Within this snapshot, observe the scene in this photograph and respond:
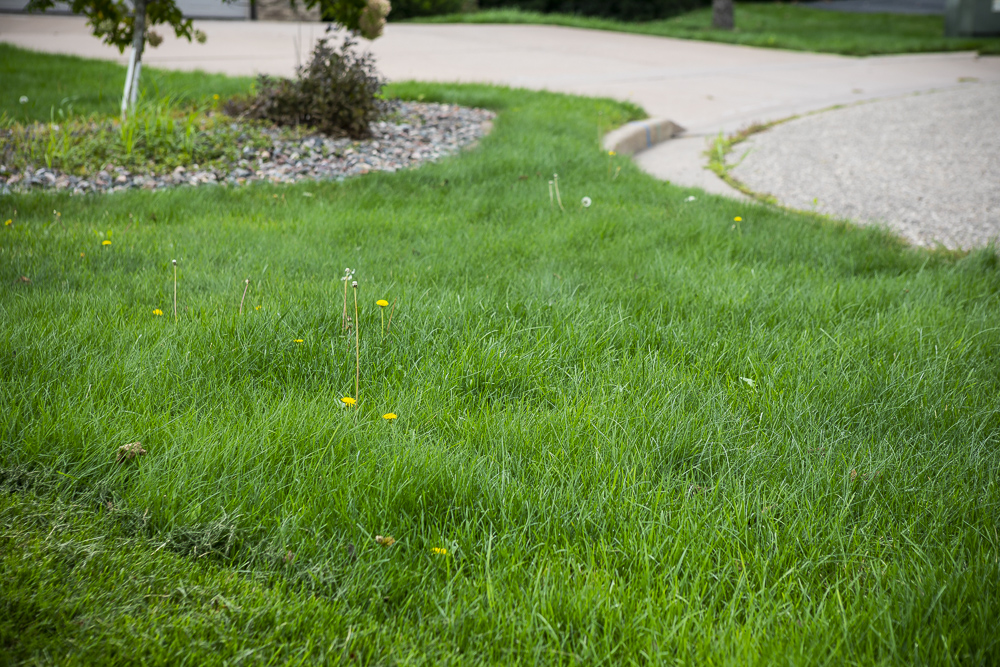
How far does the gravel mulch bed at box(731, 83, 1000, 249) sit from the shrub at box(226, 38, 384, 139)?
3.07m

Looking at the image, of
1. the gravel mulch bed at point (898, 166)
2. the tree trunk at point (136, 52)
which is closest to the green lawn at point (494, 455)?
the gravel mulch bed at point (898, 166)

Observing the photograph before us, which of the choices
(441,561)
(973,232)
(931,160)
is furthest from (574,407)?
(931,160)

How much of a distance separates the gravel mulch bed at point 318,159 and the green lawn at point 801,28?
31.8 ft

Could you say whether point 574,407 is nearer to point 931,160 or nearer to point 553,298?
point 553,298

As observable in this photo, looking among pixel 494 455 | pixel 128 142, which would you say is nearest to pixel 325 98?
pixel 128 142

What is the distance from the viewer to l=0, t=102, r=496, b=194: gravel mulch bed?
480 cm

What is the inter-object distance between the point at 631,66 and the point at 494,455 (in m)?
10.0

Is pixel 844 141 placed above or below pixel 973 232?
above

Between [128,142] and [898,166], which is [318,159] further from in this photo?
[898,166]

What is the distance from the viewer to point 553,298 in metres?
3.06

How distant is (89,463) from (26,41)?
11.1 m

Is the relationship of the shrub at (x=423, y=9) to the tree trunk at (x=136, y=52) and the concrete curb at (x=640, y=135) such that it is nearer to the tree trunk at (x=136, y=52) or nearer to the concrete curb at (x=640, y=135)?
the concrete curb at (x=640, y=135)

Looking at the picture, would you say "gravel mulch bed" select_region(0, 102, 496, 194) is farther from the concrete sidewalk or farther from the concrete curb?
the concrete sidewalk

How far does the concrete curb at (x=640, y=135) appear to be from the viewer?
622 centimetres
